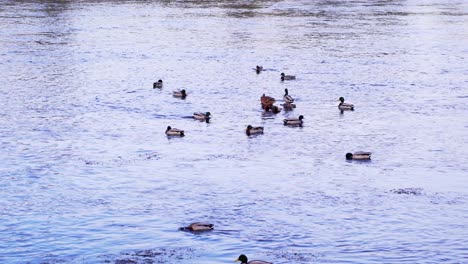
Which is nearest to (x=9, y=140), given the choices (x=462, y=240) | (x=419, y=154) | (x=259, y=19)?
(x=419, y=154)

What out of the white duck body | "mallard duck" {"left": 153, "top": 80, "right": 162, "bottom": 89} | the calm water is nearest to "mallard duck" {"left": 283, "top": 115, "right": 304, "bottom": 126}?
the calm water

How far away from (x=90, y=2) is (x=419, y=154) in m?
94.7

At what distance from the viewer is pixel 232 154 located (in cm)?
3691

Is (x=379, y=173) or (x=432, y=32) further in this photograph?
(x=432, y=32)

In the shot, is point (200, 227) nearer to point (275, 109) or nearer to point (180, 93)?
point (275, 109)

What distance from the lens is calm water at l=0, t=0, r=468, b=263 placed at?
2712 centimetres

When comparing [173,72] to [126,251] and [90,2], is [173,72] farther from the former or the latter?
[90,2]

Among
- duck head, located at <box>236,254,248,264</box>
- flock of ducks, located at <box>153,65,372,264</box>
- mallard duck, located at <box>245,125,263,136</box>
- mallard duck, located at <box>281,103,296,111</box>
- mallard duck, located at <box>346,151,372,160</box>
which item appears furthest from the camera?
mallard duck, located at <box>281,103,296,111</box>

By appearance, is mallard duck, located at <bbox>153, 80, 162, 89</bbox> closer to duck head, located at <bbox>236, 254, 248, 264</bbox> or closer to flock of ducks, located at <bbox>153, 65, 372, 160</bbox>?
flock of ducks, located at <bbox>153, 65, 372, 160</bbox>

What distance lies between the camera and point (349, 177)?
33.4 m

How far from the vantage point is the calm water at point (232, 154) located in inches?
1068

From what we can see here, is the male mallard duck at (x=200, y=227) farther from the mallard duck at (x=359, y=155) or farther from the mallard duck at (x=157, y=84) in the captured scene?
the mallard duck at (x=157, y=84)

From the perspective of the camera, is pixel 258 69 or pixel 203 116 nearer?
pixel 203 116

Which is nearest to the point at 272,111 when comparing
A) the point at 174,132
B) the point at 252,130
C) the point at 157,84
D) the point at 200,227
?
the point at 252,130
